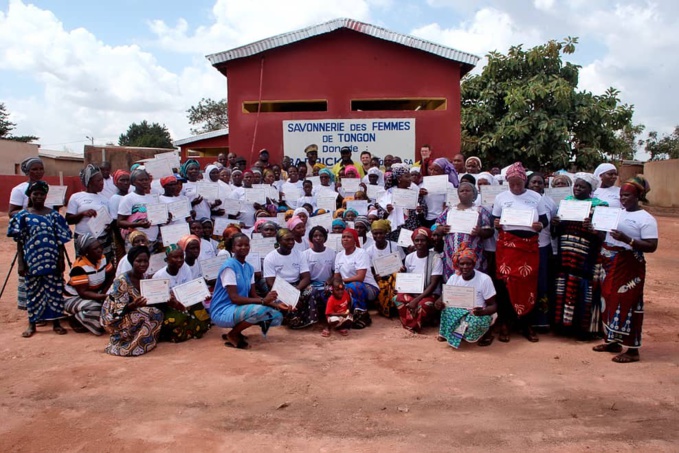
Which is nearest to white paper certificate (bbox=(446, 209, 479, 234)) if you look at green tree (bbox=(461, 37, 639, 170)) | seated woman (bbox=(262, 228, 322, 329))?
seated woman (bbox=(262, 228, 322, 329))

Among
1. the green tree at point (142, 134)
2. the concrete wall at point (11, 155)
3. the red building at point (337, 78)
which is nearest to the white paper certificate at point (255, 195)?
the red building at point (337, 78)

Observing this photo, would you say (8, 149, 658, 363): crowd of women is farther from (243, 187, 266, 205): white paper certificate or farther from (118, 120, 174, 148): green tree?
(118, 120, 174, 148): green tree

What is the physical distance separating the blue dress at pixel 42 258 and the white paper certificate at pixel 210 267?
1.46 m

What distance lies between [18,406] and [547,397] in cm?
405

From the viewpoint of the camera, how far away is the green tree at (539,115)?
14.1 metres

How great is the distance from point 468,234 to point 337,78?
275 inches

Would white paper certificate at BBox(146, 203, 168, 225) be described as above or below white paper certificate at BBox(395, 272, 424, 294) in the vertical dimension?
above

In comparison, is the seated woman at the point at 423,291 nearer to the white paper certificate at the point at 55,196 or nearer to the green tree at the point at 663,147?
the white paper certificate at the point at 55,196

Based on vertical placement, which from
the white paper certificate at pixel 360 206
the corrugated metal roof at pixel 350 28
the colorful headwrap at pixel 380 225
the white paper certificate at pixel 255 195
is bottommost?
the colorful headwrap at pixel 380 225

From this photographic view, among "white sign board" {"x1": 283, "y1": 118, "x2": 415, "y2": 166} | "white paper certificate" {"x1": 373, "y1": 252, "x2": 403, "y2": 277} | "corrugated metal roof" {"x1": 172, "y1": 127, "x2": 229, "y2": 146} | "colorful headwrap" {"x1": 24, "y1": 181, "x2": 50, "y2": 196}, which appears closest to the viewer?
"colorful headwrap" {"x1": 24, "y1": 181, "x2": 50, "y2": 196}

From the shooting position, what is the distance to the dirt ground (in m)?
3.70

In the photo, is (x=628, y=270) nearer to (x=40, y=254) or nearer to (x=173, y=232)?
(x=173, y=232)

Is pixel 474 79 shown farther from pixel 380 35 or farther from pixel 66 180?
pixel 66 180

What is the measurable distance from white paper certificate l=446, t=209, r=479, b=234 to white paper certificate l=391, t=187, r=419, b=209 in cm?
99
